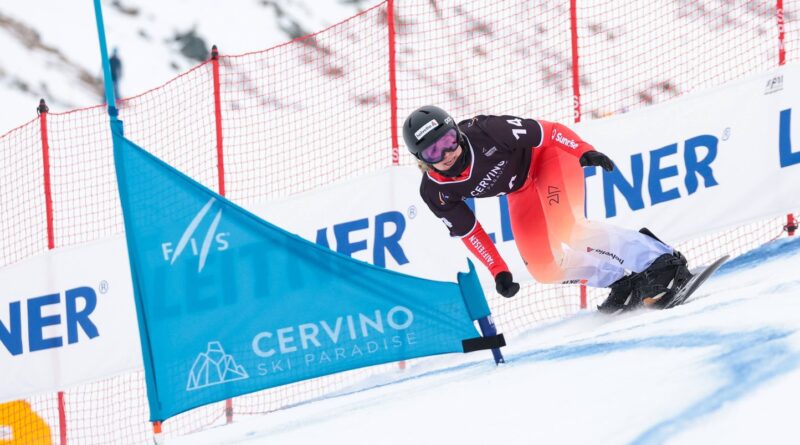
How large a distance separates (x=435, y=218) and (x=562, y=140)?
1.84 m

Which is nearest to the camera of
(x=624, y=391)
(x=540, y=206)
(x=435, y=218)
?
(x=624, y=391)

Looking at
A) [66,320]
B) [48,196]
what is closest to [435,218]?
[66,320]

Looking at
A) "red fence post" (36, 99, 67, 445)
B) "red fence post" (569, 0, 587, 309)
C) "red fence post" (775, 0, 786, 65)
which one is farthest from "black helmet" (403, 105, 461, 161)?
"red fence post" (36, 99, 67, 445)

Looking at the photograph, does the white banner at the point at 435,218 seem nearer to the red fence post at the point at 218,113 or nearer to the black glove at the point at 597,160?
the red fence post at the point at 218,113

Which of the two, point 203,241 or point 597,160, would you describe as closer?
point 597,160

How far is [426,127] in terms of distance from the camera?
460 centimetres

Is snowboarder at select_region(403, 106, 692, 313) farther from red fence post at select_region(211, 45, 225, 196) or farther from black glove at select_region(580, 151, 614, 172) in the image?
red fence post at select_region(211, 45, 225, 196)

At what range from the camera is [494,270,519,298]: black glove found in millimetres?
4773

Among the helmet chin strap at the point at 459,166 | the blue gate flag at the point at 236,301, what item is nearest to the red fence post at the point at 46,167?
the blue gate flag at the point at 236,301

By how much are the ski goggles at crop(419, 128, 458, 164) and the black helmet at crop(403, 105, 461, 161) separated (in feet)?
0.07

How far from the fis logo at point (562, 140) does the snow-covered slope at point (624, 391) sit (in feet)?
3.18

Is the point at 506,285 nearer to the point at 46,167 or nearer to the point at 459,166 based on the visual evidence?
the point at 459,166

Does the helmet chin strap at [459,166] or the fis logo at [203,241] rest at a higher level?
the helmet chin strap at [459,166]

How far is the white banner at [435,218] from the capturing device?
Result: 247 inches
